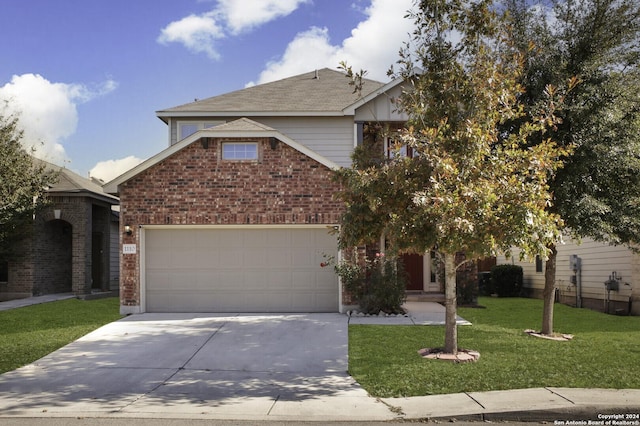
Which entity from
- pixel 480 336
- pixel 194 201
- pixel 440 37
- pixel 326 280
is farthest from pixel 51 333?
pixel 440 37

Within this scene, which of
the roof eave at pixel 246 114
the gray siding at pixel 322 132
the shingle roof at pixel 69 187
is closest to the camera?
the roof eave at pixel 246 114

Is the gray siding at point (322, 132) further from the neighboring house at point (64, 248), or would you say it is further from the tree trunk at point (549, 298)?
the tree trunk at point (549, 298)

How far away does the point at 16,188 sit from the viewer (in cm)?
1916

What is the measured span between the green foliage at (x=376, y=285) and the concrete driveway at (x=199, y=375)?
1.33m

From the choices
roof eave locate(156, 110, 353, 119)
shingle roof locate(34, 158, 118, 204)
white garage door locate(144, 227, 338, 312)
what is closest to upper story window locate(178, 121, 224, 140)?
roof eave locate(156, 110, 353, 119)

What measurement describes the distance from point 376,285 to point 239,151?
15.5 ft

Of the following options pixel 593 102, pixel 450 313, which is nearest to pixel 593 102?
pixel 593 102

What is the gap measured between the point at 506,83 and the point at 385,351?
4.84 meters

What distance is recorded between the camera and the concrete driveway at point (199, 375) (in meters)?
7.53

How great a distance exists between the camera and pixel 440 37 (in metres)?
10.5

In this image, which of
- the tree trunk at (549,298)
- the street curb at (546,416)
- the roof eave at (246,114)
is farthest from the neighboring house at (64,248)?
the street curb at (546,416)

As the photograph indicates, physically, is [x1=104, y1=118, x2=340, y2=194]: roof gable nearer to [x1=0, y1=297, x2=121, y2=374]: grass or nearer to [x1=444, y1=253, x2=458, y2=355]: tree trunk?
[x1=0, y1=297, x2=121, y2=374]: grass

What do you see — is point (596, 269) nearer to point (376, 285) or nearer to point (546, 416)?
point (376, 285)

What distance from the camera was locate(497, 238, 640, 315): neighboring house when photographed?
16.4 m
